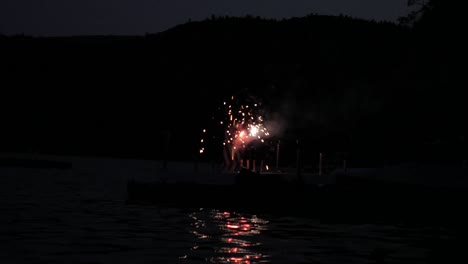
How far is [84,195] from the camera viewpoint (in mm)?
48469

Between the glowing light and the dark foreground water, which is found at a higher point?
the glowing light

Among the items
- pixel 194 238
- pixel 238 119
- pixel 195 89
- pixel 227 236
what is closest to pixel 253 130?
pixel 238 119

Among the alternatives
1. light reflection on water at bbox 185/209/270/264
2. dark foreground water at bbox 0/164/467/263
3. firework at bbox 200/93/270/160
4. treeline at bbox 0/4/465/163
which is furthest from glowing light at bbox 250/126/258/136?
light reflection on water at bbox 185/209/270/264

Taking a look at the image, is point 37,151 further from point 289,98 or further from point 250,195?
point 250,195

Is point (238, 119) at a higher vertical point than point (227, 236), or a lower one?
higher

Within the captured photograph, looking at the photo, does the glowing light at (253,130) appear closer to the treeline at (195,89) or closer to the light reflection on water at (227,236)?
the treeline at (195,89)

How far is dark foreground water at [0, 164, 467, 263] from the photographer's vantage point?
21.6 meters

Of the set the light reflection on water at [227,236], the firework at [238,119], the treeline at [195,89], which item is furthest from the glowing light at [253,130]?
the light reflection on water at [227,236]

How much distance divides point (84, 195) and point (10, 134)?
4363 inches

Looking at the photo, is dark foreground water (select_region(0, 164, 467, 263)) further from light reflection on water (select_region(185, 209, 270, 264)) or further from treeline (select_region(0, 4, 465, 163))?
treeline (select_region(0, 4, 465, 163))

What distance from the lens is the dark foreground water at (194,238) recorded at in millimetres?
21641

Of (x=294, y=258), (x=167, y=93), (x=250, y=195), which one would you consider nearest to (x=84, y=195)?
A: (x=250, y=195)

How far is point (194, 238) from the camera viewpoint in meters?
26.4

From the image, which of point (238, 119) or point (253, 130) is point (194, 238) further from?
point (238, 119)
